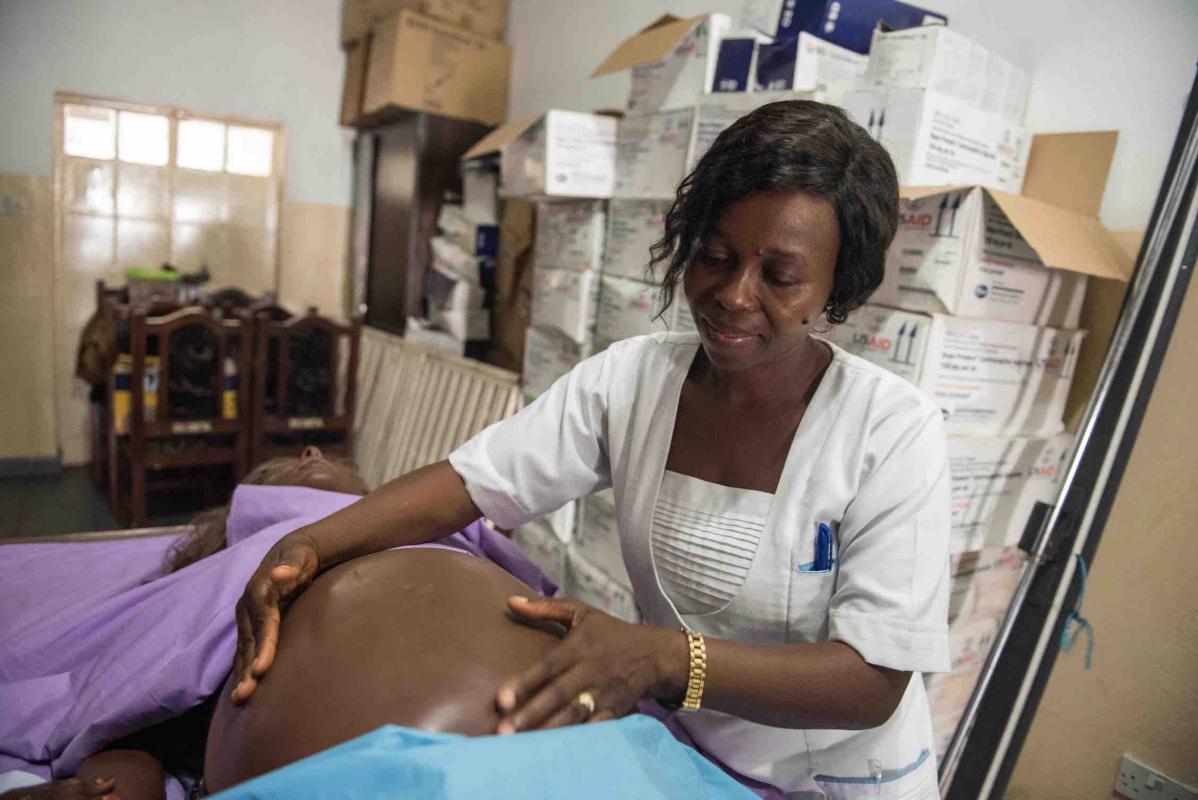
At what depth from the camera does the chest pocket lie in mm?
899

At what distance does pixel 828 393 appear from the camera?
944 millimetres

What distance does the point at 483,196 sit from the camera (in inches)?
127

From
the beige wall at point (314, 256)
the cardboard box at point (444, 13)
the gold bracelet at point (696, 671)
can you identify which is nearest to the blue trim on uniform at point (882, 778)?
the gold bracelet at point (696, 671)

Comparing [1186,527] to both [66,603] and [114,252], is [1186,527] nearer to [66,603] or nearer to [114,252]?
[66,603]

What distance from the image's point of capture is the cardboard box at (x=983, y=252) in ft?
4.39

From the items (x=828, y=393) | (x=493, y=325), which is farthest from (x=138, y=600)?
(x=493, y=325)

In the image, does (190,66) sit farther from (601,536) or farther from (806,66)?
(806,66)

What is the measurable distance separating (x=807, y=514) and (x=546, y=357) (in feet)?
5.35

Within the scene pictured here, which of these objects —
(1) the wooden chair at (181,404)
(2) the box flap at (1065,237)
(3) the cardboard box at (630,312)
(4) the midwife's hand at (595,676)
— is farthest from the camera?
(1) the wooden chair at (181,404)

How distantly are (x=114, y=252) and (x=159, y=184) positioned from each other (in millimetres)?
418

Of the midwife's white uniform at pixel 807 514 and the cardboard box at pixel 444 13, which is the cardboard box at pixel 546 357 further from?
the cardboard box at pixel 444 13

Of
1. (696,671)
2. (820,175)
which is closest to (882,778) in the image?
(696,671)

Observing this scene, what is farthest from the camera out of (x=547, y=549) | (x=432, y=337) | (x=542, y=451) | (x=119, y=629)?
(x=432, y=337)

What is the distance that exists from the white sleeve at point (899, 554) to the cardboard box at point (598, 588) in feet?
4.01
